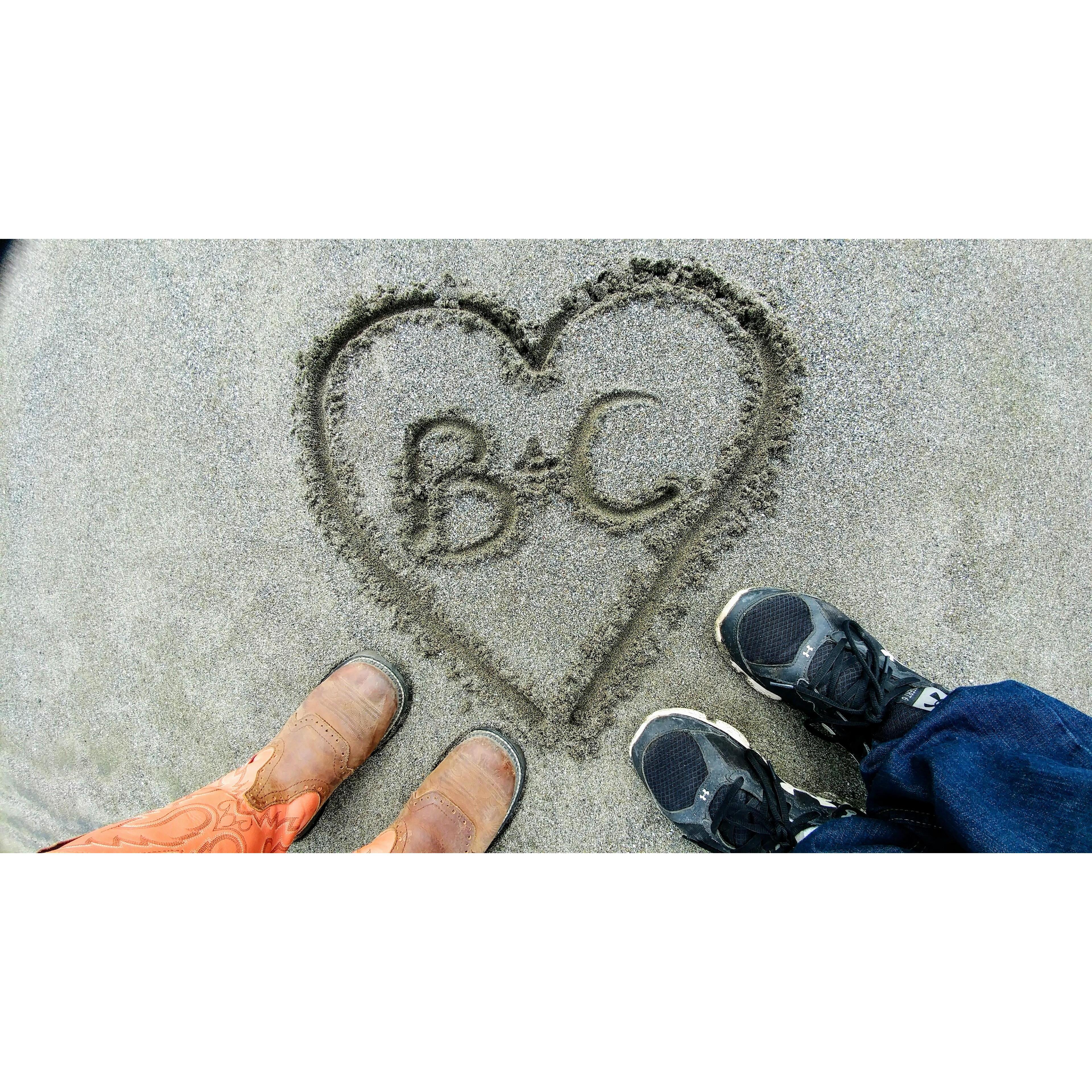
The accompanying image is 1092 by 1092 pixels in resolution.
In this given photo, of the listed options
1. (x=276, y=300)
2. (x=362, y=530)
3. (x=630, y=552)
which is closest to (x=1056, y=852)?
(x=630, y=552)

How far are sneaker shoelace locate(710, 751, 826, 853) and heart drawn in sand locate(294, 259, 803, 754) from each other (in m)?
0.38

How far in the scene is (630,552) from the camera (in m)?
1.60

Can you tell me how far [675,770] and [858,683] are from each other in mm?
530

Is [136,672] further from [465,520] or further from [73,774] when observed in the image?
[465,520]

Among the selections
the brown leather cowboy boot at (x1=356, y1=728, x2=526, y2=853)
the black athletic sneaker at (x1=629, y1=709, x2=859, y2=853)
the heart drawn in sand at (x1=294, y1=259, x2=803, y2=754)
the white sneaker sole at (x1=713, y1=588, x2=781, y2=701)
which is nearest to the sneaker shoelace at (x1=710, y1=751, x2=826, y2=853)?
the black athletic sneaker at (x1=629, y1=709, x2=859, y2=853)

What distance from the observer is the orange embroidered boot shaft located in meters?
1.49

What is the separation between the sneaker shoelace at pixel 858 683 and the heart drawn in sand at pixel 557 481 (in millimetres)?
390

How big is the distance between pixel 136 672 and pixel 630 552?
1457 mm

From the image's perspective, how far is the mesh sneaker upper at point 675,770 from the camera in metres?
1.52

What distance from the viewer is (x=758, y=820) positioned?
5.02 ft

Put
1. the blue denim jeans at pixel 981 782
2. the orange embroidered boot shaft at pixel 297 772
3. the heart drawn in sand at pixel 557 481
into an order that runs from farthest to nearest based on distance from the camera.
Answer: the heart drawn in sand at pixel 557 481, the orange embroidered boot shaft at pixel 297 772, the blue denim jeans at pixel 981 782

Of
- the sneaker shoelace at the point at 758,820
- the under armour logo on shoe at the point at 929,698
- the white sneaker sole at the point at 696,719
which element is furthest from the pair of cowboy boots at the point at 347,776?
the under armour logo on shoe at the point at 929,698

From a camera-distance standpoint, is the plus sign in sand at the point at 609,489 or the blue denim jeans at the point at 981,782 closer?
the blue denim jeans at the point at 981,782

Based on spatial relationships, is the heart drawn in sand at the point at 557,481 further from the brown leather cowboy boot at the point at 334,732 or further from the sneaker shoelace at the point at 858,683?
the sneaker shoelace at the point at 858,683
